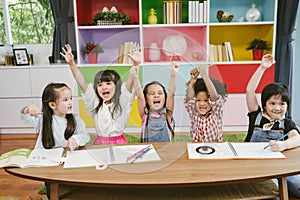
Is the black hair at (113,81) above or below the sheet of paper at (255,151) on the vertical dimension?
above

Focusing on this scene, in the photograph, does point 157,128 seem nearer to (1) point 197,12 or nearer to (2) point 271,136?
(2) point 271,136

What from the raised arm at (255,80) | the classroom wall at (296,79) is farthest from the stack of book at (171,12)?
the raised arm at (255,80)

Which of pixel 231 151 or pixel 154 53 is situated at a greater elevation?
pixel 154 53

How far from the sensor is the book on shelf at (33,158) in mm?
1476

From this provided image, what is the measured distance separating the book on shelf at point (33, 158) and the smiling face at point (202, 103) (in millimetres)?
713

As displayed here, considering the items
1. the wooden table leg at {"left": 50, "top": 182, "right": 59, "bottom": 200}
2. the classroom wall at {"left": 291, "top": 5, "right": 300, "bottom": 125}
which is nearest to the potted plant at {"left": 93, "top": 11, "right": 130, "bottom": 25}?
the classroom wall at {"left": 291, "top": 5, "right": 300, "bottom": 125}

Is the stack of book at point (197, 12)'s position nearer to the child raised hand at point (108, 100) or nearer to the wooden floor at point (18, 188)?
the child raised hand at point (108, 100)

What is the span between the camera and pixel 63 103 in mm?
1700

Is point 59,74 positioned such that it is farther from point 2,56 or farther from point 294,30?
point 294,30

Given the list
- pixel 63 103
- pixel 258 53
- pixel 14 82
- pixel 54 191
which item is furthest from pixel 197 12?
pixel 54 191

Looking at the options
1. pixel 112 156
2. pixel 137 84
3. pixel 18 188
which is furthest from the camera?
pixel 18 188

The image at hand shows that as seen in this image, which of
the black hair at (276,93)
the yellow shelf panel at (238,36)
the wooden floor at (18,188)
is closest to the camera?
the black hair at (276,93)

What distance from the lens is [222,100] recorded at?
5.89 feet

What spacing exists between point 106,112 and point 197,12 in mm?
2242
